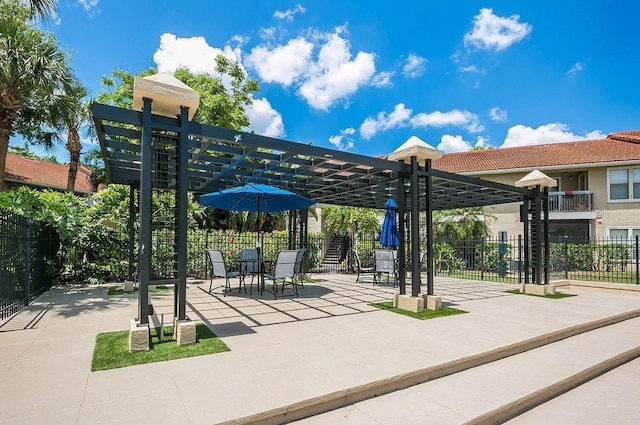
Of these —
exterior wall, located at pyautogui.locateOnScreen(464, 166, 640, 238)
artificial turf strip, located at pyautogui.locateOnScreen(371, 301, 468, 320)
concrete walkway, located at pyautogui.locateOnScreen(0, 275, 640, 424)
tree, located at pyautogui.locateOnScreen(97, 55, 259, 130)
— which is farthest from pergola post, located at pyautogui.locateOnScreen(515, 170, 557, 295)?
tree, located at pyautogui.locateOnScreen(97, 55, 259, 130)

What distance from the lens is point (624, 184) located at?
683 inches

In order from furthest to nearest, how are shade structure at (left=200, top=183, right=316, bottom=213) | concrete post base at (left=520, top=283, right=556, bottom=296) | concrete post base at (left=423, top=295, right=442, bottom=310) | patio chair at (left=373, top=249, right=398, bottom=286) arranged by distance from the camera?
1. patio chair at (left=373, top=249, right=398, bottom=286)
2. concrete post base at (left=520, top=283, right=556, bottom=296)
3. shade structure at (left=200, top=183, right=316, bottom=213)
4. concrete post base at (left=423, top=295, right=442, bottom=310)

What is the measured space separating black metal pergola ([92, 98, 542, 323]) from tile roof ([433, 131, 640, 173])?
1004 cm

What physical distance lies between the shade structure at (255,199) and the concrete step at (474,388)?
419 centimetres

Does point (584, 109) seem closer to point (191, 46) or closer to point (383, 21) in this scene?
point (383, 21)

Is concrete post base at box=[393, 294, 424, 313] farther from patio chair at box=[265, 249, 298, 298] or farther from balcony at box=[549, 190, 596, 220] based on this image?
balcony at box=[549, 190, 596, 220]

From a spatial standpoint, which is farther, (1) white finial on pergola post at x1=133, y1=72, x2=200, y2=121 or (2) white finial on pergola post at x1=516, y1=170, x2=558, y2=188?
(2) white finial on pergola post at x1=516, y1=170, x2=558, y2=188

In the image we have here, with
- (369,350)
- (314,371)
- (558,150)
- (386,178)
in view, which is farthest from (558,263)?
(314,371)

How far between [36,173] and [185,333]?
1000 inches

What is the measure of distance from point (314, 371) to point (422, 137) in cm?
479

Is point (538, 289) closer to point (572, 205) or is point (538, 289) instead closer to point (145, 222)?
point (145, 222)

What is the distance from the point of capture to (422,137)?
666 centimetres

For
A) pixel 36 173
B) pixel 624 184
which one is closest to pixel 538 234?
pixel 624 184

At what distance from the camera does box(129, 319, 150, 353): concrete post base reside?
3.79 metres
